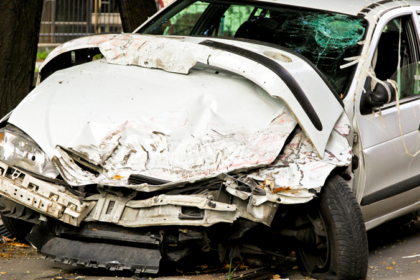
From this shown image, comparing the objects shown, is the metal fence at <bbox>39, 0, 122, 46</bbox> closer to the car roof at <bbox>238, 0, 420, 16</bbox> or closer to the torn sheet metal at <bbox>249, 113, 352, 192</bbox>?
the car roof at <bbox>238, 0, 420, 16</bbox>

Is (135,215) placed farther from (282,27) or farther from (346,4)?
(346,4)

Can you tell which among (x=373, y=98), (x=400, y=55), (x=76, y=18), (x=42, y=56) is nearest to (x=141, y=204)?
(x=373, y=98)

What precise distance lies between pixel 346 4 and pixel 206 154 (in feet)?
6.78

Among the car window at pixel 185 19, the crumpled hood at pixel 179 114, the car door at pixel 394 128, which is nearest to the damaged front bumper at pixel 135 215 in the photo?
the crumpled hood at pixel 179 114

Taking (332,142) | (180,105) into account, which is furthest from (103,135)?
(332,142)

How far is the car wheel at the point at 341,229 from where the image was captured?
334 cm

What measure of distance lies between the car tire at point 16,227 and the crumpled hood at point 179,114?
0.86 meters

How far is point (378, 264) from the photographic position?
412 centimetres

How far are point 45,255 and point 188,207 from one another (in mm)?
970

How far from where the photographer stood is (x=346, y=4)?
4586mm

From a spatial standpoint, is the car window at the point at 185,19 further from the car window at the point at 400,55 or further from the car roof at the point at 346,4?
the car window at the point at 400,55

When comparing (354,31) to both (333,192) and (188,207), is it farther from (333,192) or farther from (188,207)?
(188,207)

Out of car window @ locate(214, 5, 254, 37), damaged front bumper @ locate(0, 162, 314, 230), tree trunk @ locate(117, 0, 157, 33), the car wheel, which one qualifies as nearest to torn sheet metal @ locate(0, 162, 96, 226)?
damaged front bumper @ locate(0, 162, 314, 230)

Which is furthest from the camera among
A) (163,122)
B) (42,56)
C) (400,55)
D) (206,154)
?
(42,56)
